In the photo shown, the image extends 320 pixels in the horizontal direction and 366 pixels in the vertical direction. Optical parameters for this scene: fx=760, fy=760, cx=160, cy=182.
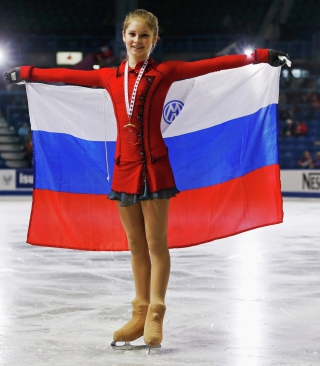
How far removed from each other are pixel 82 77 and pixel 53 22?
70.2 feet

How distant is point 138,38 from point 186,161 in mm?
985

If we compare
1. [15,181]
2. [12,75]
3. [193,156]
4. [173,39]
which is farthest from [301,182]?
[12,75]

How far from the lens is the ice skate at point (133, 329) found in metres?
3.69

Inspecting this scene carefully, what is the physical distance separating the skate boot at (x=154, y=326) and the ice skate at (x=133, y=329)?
0.10 metres

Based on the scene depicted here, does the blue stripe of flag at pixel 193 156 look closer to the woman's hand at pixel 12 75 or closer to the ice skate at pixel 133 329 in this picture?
the woman's hand at pixel 12 75

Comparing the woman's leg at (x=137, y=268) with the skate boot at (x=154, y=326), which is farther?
the woman's leg at (x=137, y=268)

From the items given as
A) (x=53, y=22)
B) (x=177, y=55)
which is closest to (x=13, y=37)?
(x=53, y=22)

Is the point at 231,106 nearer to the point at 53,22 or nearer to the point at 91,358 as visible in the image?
the point at 91,358

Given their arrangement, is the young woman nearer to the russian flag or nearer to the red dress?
the red dress

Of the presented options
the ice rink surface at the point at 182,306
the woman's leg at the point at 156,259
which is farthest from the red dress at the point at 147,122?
the ice rink surface at the point at 182,306

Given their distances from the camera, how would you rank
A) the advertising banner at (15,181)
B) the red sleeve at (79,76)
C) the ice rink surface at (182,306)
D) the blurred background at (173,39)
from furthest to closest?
1. the blurred background at (173,39)
2. the advertising banner at (15,181)
3. the red sleeve at (79,76)
4. the ice rink surface at (182,306)

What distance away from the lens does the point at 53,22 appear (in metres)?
24.5

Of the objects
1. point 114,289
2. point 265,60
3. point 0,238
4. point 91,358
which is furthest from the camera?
point 0,238

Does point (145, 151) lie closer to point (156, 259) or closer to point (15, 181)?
point (156, 259)
